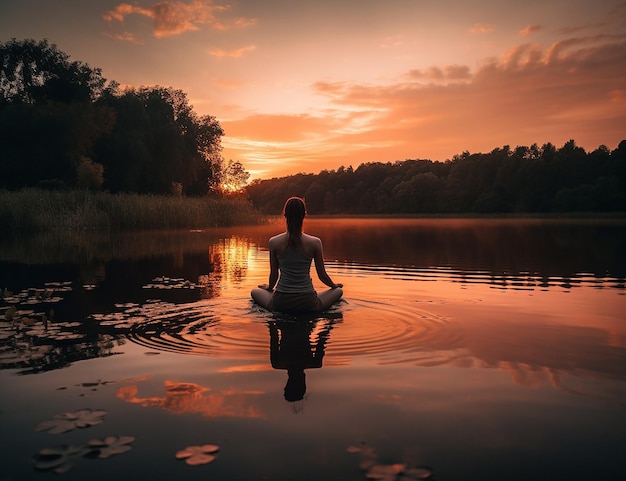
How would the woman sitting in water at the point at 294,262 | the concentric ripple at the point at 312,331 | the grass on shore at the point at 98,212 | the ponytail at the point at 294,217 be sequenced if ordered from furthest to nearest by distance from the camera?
the grass on shore at the point at 98,212 < the woman sitting in water at the point at 294,262 < the ponytail at the point at 294,217 < the concentric ripple at the point at 312,331

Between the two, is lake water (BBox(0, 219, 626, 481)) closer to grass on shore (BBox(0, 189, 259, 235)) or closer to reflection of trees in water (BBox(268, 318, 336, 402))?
reflection of trees in water (BBox(268, 318, 336, 402))

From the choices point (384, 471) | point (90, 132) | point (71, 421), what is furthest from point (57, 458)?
point (90, 132)

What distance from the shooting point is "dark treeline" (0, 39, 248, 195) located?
51.2 meters

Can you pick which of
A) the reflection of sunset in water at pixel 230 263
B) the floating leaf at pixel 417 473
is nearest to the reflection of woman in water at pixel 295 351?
A: the floating leaf at pixel 417 473

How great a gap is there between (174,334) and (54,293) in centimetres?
534

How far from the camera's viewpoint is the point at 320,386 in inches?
202

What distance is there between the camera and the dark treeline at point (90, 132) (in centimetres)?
5119

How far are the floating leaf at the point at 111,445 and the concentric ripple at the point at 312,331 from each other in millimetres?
2405

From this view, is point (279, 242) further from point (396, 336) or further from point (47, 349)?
point (47, 349)

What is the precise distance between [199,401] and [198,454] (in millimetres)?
1091

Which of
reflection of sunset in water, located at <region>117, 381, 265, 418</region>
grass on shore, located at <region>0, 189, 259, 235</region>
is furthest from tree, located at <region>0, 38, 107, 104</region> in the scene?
reflection of sunset in water, located at <region>117, 381, 265, 418</region>

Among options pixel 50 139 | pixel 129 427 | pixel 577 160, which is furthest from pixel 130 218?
pixel 577 160

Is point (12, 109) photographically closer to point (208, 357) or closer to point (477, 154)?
point (208, 357)

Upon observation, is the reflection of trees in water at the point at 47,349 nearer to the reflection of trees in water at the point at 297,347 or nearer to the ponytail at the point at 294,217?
the reflection of trees in water at the point at 297,347
